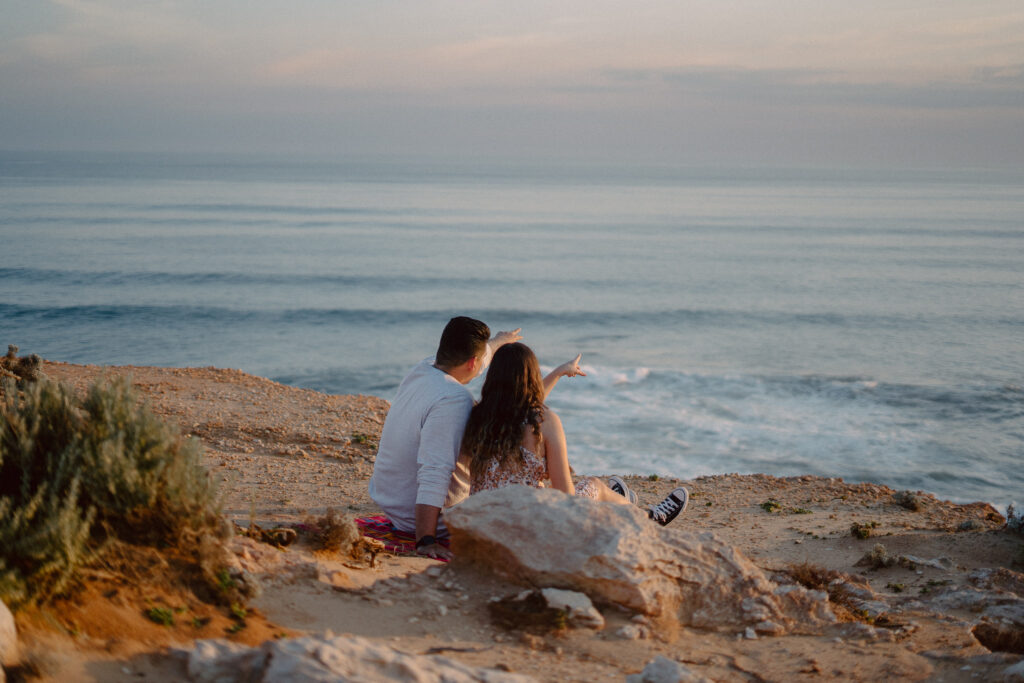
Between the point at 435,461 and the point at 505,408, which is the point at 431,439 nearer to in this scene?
the point at 435,461

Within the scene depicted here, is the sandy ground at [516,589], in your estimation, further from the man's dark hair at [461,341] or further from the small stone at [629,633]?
the man's dark hair at [461,341]

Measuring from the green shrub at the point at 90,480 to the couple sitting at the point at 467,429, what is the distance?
1419 mm

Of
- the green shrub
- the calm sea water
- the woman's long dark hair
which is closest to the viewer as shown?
the green shrub

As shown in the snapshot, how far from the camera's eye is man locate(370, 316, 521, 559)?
463 cm

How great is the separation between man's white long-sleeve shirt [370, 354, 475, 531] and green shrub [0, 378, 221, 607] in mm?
1391

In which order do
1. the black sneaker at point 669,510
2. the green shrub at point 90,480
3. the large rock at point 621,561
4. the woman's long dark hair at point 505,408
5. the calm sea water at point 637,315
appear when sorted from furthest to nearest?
the calm sea water at point 637,315 → the black sneaker at point 669,510 → the woman's long dark hair at point 505,408 → the large rock at point 621,561 → the green shrub at point 90,480

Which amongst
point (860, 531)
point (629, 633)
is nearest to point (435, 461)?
point (629, 633)

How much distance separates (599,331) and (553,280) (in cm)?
916

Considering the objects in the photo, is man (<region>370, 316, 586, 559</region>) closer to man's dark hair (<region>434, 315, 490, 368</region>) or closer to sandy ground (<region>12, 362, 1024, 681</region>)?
man's dark hair (<region>434, 315, 490, 368</region>)

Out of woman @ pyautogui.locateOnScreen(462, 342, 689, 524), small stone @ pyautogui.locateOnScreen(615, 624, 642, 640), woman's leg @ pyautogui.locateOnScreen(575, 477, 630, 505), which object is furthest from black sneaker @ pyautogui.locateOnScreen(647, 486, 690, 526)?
small stone @ pyautogui.locateOnScreen(615, 624, 642, 640)

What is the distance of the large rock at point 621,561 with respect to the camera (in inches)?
147

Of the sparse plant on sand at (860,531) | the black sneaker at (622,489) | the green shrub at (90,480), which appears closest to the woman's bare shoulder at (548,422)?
the black sneaker at (622,489)

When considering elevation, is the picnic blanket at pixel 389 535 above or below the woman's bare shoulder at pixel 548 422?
below

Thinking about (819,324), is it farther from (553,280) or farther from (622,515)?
(622,515)
